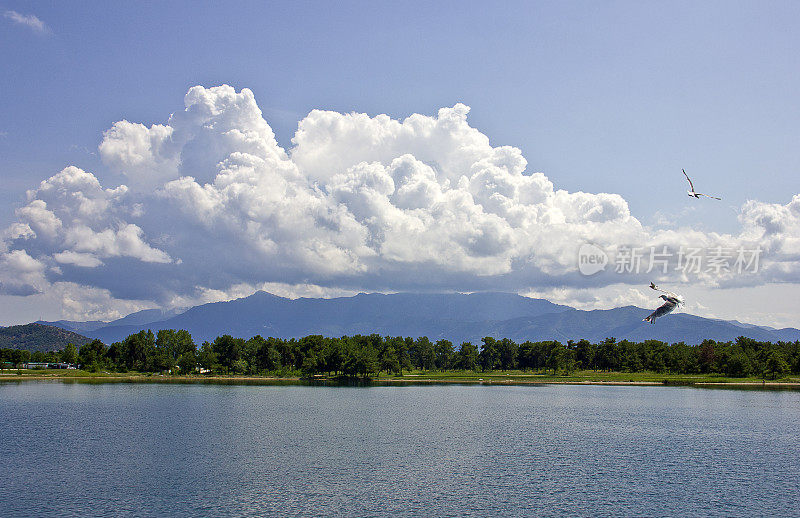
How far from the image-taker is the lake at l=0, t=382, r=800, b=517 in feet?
152

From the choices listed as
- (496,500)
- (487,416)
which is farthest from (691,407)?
(496,500)

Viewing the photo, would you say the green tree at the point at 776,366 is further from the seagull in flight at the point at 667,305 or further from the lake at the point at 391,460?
the seagull in flight at the point at 667,305

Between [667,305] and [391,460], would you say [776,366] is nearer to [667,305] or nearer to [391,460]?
[391,460]

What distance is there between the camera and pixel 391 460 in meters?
61.2

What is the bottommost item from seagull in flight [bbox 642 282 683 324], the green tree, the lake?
the lake

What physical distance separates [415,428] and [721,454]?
38.3 m

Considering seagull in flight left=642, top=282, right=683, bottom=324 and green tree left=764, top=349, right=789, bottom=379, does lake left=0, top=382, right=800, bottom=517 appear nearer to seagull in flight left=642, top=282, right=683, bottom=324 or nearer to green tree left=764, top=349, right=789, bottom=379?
seagull in flight left=642, top=282, right=683, bottom=324

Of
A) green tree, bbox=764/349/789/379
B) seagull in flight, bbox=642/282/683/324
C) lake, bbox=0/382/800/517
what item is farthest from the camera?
green tree, bbox=764/349/789/379

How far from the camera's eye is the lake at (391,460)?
46250 millimetres

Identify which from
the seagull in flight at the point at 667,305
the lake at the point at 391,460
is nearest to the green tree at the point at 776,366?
the lake at the point at 391,460

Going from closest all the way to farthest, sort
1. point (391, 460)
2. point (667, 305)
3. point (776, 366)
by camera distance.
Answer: point (667, 305) → point (391, 460) → point (776, 366)

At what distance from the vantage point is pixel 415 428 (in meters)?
82.4

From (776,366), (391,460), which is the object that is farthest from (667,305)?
(776,366)

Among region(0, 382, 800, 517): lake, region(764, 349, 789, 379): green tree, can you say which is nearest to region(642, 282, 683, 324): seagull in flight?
region(0, 382, 800, 517): lake
